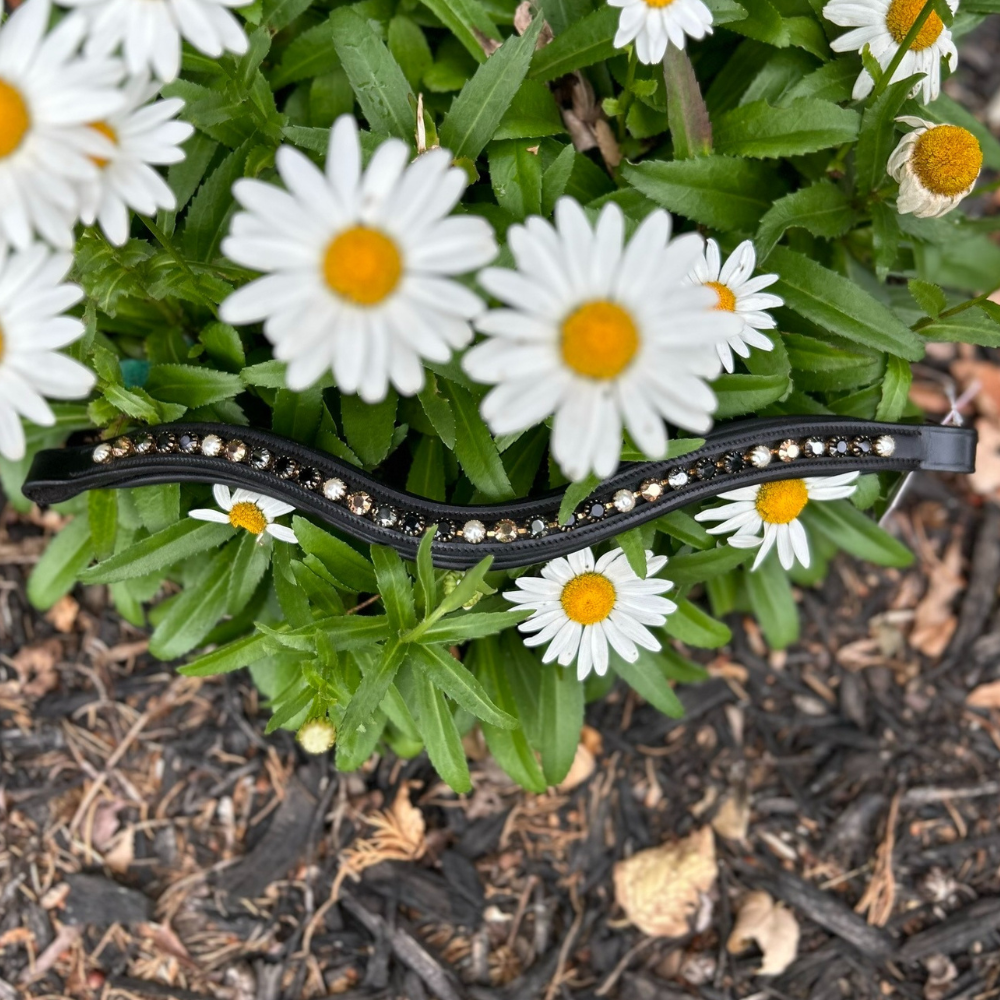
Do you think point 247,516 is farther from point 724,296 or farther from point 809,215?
point 809,215

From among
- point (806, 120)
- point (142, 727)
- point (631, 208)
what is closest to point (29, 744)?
point (142, 727)

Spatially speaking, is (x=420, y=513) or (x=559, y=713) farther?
(x=559, y=713)

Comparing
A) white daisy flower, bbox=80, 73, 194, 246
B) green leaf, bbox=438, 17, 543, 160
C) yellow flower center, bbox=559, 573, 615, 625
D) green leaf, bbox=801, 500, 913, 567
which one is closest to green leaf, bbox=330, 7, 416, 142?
green leaf, bbox=438, 17, 543, 160

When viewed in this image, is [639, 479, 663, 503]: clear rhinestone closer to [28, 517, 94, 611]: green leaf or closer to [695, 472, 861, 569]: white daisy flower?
[695, 472, 861, 569]: white daisy flower

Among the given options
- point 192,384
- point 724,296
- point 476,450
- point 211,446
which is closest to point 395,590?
point 476,450

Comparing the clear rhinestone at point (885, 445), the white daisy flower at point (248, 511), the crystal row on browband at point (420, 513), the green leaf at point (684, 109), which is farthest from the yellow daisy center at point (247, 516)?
the clear rhinestone at point (885, 445)

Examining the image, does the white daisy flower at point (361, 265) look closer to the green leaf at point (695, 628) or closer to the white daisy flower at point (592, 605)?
the white daisy flower at point (592, 605)
